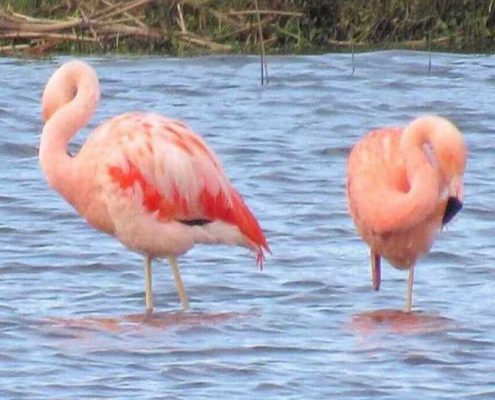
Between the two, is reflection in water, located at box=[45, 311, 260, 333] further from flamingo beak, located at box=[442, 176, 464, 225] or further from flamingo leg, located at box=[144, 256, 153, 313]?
flamingo beak, located at box=[442, 176, 464, 225]

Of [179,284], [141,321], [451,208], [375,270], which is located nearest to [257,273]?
[375,270]

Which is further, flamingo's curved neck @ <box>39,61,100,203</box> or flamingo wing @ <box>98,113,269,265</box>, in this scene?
flamingo wing @ <box>98,113,269,265</box>

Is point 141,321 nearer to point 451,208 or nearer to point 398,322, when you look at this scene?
point 398,322

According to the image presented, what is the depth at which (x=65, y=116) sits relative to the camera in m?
7.07

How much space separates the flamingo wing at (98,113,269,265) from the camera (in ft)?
23.2

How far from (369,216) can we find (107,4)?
667cm

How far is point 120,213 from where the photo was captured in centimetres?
695

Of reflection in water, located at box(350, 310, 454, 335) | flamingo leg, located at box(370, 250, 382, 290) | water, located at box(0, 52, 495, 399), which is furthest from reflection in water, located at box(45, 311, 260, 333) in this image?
flamingo leg, located at box(370, 250, 382, 290)

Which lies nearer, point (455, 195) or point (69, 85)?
point (455, 195)

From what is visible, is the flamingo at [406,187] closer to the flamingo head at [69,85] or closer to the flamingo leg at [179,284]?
the flamingo leg at [179,284]

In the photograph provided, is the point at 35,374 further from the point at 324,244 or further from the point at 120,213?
the point at 324,244

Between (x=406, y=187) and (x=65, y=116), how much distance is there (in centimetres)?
149

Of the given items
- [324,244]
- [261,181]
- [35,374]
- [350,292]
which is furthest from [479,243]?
[35,374]

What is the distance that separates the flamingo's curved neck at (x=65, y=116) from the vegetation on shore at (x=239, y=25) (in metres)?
5.84
